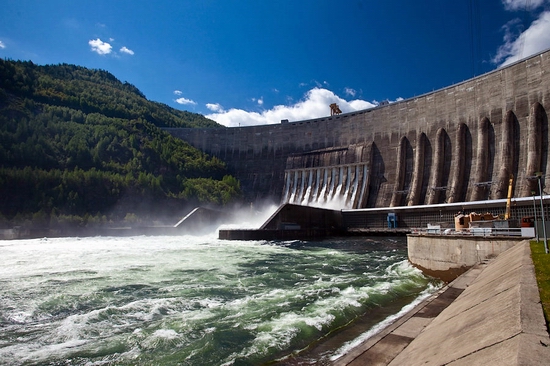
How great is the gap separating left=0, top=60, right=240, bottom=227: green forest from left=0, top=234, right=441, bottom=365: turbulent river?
1028 inches

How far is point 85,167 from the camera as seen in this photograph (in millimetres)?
45125

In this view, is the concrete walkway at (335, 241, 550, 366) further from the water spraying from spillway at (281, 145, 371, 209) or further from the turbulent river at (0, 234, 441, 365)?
the water spraying from spillway at (281, 145, 371, 209)

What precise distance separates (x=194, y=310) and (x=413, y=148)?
108ft

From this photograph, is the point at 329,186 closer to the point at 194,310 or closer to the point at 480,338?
the point at 194,310

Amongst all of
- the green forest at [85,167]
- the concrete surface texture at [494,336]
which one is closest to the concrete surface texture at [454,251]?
the concrete surface texture at [494,336]

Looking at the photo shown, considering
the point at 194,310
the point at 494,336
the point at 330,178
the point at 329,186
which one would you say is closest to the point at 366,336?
the point at 494,336

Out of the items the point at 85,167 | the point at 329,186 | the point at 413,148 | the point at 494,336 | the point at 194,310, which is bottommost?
the point at 194,310

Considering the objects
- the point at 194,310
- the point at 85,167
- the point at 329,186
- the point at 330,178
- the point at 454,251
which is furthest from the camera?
the point at 85,167

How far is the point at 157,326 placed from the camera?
6.76 m

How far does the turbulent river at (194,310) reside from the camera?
5.52m

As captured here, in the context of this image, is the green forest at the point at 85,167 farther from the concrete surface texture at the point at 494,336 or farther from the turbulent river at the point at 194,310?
the concrete surface texture at the point at 494,336

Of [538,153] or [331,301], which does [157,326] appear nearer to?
[331,301]

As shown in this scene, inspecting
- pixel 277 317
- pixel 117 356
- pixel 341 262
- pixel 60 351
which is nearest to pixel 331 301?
pixel 277 317

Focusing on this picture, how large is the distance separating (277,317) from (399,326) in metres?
2.66
